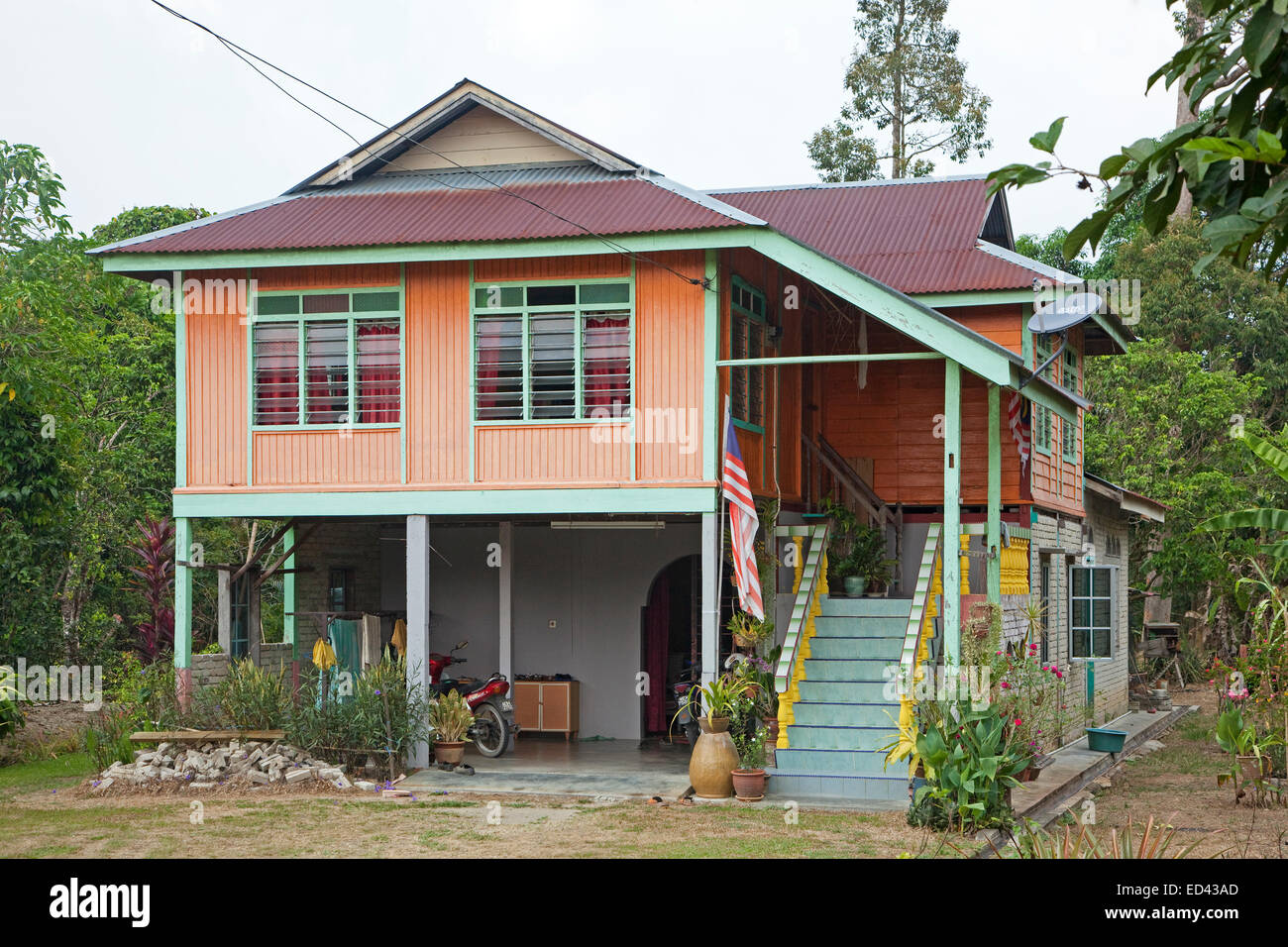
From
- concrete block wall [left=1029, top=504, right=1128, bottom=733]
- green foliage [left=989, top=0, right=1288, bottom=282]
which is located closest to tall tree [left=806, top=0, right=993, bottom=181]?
concrete block wall [left=1029, top=504, right=1128, bottom=733]

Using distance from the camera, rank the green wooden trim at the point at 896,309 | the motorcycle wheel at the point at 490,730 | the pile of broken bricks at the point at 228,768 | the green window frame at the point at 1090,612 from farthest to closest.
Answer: the green window frame at the point at 1090,612
the motorcycle wheel at the point at 490,730
the pile of broken bricks at the point at 228,768
the green wooden trim at the point at 896,309

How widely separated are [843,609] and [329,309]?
21.7 ft

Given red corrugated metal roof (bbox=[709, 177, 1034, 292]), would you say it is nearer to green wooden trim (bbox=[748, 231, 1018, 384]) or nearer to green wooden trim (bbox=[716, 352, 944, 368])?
green wooden trim (bbox=[748, 231, 1018, 384])

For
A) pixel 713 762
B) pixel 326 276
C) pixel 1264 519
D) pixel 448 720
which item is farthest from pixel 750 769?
pixel 326 276

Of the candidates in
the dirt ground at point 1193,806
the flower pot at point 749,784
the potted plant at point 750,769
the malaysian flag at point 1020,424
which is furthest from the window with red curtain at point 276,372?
the dirt ground at point 1193,806

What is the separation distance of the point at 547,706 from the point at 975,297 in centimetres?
744

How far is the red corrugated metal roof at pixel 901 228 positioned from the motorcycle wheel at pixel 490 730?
21.8 feet

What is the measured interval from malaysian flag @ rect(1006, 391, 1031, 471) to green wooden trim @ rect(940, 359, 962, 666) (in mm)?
3038

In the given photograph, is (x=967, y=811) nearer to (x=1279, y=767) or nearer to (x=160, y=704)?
(x=1279, y=767)

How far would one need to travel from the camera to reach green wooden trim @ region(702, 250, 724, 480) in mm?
14633

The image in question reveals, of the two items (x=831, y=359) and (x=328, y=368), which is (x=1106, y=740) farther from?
(x=328, y=368)

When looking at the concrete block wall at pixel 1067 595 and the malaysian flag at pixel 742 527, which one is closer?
the malaysian flag at pixel 742 527

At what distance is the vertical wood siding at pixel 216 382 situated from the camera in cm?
1586

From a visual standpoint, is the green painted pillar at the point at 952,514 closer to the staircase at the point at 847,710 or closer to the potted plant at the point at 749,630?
the staircase at the point at 847,710
